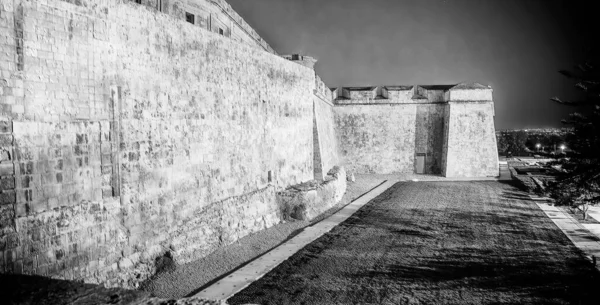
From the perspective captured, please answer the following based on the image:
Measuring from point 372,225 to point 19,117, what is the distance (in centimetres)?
786

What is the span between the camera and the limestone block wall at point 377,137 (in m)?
22.0

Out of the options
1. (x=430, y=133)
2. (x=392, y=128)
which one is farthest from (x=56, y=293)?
(x=430, y=133)

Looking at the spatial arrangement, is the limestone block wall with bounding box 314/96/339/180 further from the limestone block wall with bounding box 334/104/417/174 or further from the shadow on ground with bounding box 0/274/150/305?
the shadow on ground with bounding box 0/274/150/305

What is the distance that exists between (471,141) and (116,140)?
736 inches

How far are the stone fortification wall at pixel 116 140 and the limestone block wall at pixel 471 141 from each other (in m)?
14.1

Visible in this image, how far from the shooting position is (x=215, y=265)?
732cm

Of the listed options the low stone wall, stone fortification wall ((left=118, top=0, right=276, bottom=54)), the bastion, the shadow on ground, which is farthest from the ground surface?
stone fortification wall ((left=118, top=0, right=276, bottom=54))

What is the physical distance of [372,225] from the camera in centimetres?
1044

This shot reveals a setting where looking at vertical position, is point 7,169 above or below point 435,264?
above

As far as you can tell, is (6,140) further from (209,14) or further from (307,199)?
(209,14)

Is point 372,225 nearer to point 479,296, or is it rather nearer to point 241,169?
point 241,169

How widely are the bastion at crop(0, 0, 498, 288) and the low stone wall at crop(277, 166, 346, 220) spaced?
52mm

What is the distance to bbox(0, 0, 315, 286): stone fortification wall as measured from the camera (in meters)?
4.68

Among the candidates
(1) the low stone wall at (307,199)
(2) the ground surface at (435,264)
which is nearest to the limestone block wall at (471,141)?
(2) the ground surface at (435,264)
